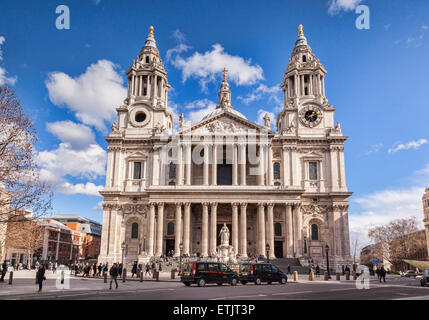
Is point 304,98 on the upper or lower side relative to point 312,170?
upper

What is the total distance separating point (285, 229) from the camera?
167 feet

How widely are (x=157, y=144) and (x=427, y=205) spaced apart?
236 ft

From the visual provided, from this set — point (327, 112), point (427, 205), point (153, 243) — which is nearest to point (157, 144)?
point (153, 243)

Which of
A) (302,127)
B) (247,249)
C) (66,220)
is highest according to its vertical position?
(302,127)

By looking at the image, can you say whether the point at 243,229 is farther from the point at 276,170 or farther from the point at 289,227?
the point at 276,170

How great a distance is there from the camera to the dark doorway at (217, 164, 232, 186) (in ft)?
188

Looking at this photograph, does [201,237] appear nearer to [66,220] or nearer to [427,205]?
[427,205]

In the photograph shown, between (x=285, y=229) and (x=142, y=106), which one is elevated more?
(x=142, y=106)

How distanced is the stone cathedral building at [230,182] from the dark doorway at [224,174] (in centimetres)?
15

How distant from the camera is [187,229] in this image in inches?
1941

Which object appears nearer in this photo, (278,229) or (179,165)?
(278,229)

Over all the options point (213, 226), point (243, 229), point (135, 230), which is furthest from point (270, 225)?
point (135, 230)

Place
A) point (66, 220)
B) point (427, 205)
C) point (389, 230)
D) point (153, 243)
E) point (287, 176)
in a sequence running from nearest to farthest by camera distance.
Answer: point (153, 243), point (287, 176), point (389, 230), point (427, 205), point (66, 220)

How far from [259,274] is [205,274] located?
4.49 metres
